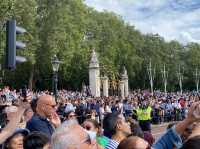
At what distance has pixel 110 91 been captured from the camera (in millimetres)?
70375

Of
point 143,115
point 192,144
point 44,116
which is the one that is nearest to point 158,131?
point 143,115

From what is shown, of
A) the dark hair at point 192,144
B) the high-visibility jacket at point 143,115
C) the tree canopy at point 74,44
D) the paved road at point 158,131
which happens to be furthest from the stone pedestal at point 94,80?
the dark hair at point 192,144

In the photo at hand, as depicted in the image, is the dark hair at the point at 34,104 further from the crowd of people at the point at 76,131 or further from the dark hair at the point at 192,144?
the dark hair at the point at 192,144

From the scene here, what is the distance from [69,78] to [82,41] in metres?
4.80

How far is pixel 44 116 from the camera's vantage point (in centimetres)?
740

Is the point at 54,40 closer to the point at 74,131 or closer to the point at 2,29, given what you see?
the point at 2,29

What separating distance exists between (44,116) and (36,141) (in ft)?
6.41

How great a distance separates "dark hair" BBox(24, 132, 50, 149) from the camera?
5.40 metres

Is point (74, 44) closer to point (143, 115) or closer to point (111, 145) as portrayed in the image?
point (143, 115)

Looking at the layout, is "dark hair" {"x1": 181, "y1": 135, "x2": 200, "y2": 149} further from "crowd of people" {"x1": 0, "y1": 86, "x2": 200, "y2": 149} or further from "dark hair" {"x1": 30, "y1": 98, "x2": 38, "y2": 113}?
"dark hair" {"x1": 30, "y1": 98, "x2": 38, "y2": 113}

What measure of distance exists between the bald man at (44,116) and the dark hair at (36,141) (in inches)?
65.8

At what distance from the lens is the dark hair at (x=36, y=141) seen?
17.7ft

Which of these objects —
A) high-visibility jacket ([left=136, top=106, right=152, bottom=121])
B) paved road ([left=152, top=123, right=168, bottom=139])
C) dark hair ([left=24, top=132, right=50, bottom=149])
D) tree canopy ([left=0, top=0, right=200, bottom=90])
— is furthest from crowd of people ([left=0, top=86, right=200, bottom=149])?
tree canopy ([left=0, top=0, right=200, bottom=90])

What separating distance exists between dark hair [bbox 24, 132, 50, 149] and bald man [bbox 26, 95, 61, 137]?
1.67 meters
